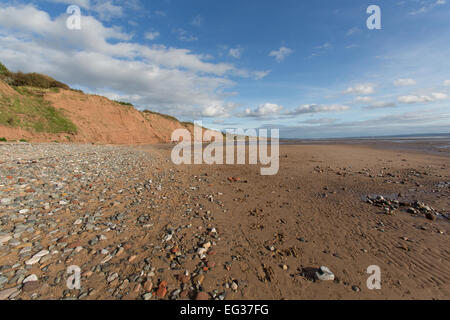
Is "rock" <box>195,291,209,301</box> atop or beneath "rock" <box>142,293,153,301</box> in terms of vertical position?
beneath

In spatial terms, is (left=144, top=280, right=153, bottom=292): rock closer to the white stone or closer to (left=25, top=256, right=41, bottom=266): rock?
(left=25, top=256, right=41, bottom=266): rock

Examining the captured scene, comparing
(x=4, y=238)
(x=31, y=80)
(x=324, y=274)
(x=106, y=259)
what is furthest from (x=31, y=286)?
(x=31, y=80)

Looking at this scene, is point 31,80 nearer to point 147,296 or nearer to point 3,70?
point 3,70

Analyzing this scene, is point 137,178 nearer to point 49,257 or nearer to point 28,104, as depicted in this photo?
point 49,257

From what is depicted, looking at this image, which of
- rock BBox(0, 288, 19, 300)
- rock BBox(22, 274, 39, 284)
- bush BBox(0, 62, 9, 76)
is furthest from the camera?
bush BBox(0, 62, 9, 76)

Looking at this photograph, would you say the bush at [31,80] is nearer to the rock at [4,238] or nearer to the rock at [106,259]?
the rock at [4,238]

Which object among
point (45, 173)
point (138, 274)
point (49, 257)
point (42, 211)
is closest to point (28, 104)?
point (45, 173)

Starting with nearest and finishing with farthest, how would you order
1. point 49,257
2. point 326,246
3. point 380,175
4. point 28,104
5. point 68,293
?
point 68,293 < point 49,257 < point 326,246 < point 380,175 < point 28,104

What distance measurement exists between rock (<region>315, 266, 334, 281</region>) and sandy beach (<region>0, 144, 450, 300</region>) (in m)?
0.09

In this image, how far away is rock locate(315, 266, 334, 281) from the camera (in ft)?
9.85

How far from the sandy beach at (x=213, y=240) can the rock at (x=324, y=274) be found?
3.6 inches

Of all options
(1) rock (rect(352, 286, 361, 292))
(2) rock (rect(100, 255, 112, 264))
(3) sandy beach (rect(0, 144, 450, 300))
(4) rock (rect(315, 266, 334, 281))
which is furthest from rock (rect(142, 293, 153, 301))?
(1) rock (rect(352, 286, 361, 292))

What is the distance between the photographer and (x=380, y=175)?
980 centimetres

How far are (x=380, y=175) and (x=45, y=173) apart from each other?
16.7m
